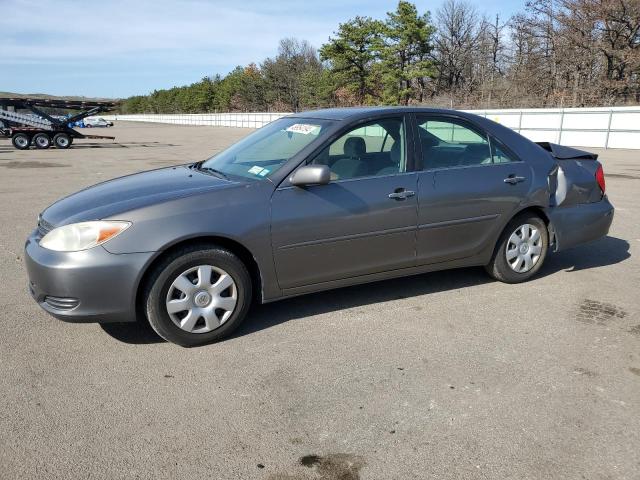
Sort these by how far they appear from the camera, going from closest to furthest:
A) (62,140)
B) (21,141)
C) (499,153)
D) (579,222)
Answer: (499,153) < (579,222) < (21,141) < (62,140)

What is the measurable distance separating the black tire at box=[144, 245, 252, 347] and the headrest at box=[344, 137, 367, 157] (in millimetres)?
1218

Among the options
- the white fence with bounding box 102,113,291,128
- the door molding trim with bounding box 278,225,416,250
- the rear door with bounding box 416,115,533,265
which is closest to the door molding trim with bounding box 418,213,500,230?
the rear door with bounding box 416,115,533,265

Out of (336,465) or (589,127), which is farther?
(589,127)

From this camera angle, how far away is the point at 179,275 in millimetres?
3477

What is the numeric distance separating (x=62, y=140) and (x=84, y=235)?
23.7 metres

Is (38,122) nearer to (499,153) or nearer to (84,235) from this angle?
(84,235)

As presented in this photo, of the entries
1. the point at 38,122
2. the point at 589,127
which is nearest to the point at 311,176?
the point at 589,127

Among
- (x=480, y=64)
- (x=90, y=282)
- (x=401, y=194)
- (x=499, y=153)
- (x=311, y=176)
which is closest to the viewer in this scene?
(x=90, y=282)

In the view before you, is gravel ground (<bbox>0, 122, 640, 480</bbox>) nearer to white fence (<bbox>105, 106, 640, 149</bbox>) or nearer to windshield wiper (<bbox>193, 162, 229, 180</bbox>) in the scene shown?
windshield wiper (<bbox>193, 162, 229, 180</bbox>)

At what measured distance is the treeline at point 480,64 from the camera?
33.3 m

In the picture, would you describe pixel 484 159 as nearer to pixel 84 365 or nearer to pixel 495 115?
pixel 84 365

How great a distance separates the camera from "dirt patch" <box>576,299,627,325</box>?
409cm

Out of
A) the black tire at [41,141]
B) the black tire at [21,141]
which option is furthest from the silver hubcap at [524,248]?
the black tire at [41,141]

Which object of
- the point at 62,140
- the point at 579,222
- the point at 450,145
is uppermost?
the point at 450,145
